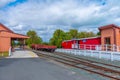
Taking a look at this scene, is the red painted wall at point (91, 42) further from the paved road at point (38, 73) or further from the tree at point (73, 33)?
the tree at point (73, 33)

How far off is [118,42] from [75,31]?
65093 millimetres

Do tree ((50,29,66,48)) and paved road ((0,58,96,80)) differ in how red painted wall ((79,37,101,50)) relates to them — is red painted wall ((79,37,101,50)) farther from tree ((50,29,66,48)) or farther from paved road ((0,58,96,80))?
tree ((50,29,66,48))

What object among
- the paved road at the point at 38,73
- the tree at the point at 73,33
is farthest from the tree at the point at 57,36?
the paved road at the point at 38,73

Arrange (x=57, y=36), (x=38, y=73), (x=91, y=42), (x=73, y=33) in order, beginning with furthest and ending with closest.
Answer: (x=73, y=33), (x=57, y=36), (x=91, y=42), (x=38, y=73)

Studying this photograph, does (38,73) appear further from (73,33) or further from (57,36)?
(73,33)

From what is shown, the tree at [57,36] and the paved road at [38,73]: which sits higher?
the tree at [57,36]

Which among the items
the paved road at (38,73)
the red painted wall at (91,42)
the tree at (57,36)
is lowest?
the paved road at (38,73)

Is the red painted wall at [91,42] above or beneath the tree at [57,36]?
beneath

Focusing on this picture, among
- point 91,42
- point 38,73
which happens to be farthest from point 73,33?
point 38,73

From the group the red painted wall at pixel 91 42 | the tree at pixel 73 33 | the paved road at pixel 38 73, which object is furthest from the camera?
the tree at pixel 73 33

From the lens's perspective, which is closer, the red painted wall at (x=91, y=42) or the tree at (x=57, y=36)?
→ the red painted wall at (x=91, y=42)

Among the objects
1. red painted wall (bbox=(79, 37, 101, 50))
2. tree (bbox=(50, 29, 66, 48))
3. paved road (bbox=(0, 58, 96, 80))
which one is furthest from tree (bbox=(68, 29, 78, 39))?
paved road (bbox=(0, 58, 96, 80))

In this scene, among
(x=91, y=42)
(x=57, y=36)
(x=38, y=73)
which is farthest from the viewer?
(x=57, y=36)

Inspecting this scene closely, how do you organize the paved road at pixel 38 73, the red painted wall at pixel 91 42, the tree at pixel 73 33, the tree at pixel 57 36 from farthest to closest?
1. the tree at pixel 73 33
2. the tree at pixel 57 36
3. the red painted wall at pixel 91 42
4. the paved road at pixel 38 73
